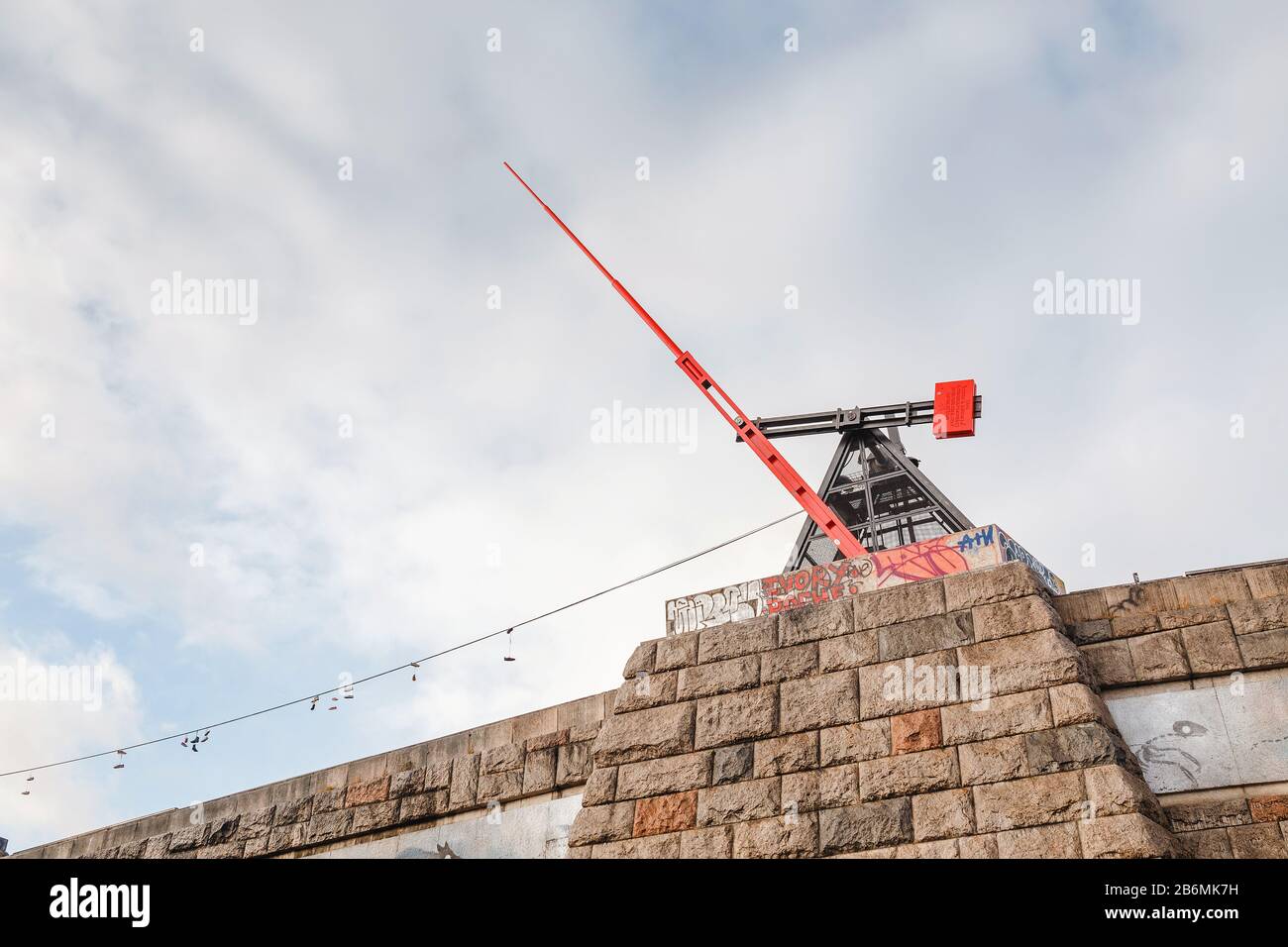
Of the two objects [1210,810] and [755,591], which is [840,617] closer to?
[755,591]

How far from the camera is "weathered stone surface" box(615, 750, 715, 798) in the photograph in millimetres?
10047

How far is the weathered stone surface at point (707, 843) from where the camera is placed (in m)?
9.42

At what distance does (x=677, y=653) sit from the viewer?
36.1 feet

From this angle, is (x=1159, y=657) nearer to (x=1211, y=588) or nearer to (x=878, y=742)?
(x=1211, y=588)

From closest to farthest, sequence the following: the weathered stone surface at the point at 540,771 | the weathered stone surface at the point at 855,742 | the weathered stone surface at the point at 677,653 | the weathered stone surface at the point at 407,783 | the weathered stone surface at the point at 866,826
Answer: the weathered stone surface at the point at 866,826 < the weathered stone surface at the point at 855,742 < the weathered stone surface at the point at 677,653 < the weathered stone surface at the point at 540,771 < the weathered stone surface at the point at 407,783

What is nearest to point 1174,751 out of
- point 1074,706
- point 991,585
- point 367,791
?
point 1074,706

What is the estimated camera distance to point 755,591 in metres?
11.3

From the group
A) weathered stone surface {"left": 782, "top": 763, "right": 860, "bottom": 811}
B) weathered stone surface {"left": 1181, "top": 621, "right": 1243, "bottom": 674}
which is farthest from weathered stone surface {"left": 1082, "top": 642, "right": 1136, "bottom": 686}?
weathered stone surface {"left": 782, "top": 763, "right": 860, "bottom": 811}

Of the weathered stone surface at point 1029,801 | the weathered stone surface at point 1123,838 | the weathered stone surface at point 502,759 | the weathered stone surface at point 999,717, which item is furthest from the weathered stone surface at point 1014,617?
the weathered stone surface at point 502,759

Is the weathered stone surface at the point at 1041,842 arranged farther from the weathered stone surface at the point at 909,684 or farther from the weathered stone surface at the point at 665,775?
→ the weathered stone surface at the point at 665,775

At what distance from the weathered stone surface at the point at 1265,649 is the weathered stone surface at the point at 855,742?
2.86m

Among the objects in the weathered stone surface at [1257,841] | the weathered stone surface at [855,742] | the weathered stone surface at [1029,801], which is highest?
the weathered stone surface at [855,742]

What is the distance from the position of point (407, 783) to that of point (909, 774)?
627 centimetres

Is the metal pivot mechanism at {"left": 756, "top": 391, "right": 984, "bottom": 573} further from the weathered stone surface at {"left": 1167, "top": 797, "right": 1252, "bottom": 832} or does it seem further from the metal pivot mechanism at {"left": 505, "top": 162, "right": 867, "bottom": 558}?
the weathered stone surface at {"left": 1167, "top": 797, "right": 1252, "bottom": 832}
